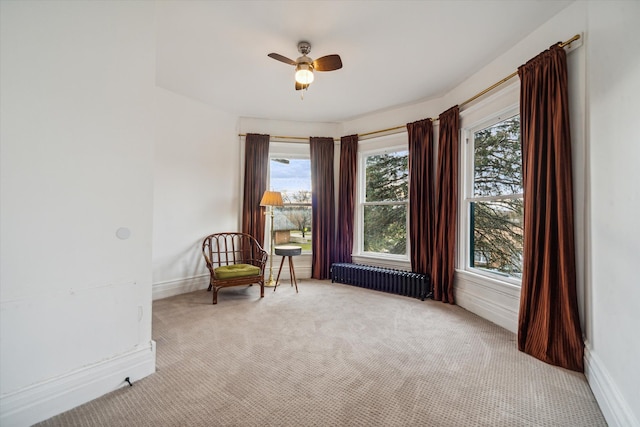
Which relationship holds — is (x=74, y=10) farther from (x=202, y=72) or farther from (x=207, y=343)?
(x=207, y=343)

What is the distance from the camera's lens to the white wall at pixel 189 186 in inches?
156

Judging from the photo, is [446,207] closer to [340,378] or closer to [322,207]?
[322,207]

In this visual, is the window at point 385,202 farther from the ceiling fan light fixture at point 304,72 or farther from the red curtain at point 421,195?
the ceiling fan light fixture at point 304,72

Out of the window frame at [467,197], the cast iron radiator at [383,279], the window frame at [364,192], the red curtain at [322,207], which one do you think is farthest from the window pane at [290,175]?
the window frame at [467,197]

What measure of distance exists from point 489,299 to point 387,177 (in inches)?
93.2

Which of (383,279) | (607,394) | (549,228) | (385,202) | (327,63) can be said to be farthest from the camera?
(385,202)

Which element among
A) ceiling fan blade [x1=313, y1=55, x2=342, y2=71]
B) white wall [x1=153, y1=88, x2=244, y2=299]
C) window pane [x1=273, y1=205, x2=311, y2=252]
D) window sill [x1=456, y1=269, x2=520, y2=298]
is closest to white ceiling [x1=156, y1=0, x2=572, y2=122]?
ceiling fan blade [x1=313, y1=55, x2=342, y2=71]

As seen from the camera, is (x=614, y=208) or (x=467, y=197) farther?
(x=467, y=197)

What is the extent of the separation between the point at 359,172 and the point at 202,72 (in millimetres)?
2805

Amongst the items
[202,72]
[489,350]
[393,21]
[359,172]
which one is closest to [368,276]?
[359,172]

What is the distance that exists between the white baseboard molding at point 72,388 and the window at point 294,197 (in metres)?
3.25

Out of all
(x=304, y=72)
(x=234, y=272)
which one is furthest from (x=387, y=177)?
(x=234, y=272)

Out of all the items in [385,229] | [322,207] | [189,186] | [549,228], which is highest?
[189,186]

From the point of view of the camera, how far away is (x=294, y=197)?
16.9 feet
